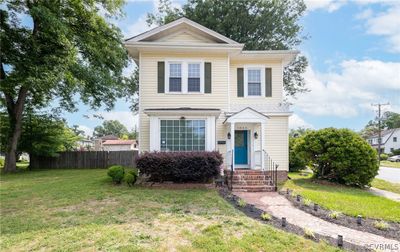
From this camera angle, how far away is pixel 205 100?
12.6m

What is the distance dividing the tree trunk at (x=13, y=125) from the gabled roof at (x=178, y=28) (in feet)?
36.7

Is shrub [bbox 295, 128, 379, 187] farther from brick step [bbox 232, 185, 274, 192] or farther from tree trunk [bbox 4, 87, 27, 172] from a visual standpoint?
tree trunk [bbox 4, 87, 27, 172]

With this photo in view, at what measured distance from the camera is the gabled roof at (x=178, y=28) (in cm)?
1236

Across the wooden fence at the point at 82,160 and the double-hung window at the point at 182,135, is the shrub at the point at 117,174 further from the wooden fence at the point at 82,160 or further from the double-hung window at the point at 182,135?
the wooden fence at the point at 82,160

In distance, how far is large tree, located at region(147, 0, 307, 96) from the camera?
20844 mm

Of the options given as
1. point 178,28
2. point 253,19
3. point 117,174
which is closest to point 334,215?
point 117,174

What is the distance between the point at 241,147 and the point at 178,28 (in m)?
6.98

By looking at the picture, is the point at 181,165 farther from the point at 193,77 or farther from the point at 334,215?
the point at 334,215

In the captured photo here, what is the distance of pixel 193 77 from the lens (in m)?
12.6

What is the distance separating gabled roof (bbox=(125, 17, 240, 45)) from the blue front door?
4.61 metres

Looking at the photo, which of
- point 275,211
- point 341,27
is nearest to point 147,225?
point 275,211

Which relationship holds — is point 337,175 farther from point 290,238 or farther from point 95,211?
point 95,211

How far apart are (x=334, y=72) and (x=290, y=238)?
1998 centimetres

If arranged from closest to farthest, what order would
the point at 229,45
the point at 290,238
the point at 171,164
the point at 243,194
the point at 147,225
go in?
the point at 290,238 < the point at 147,225 < the point at 243,194 < the point at 171,164 < the point at 229,45
